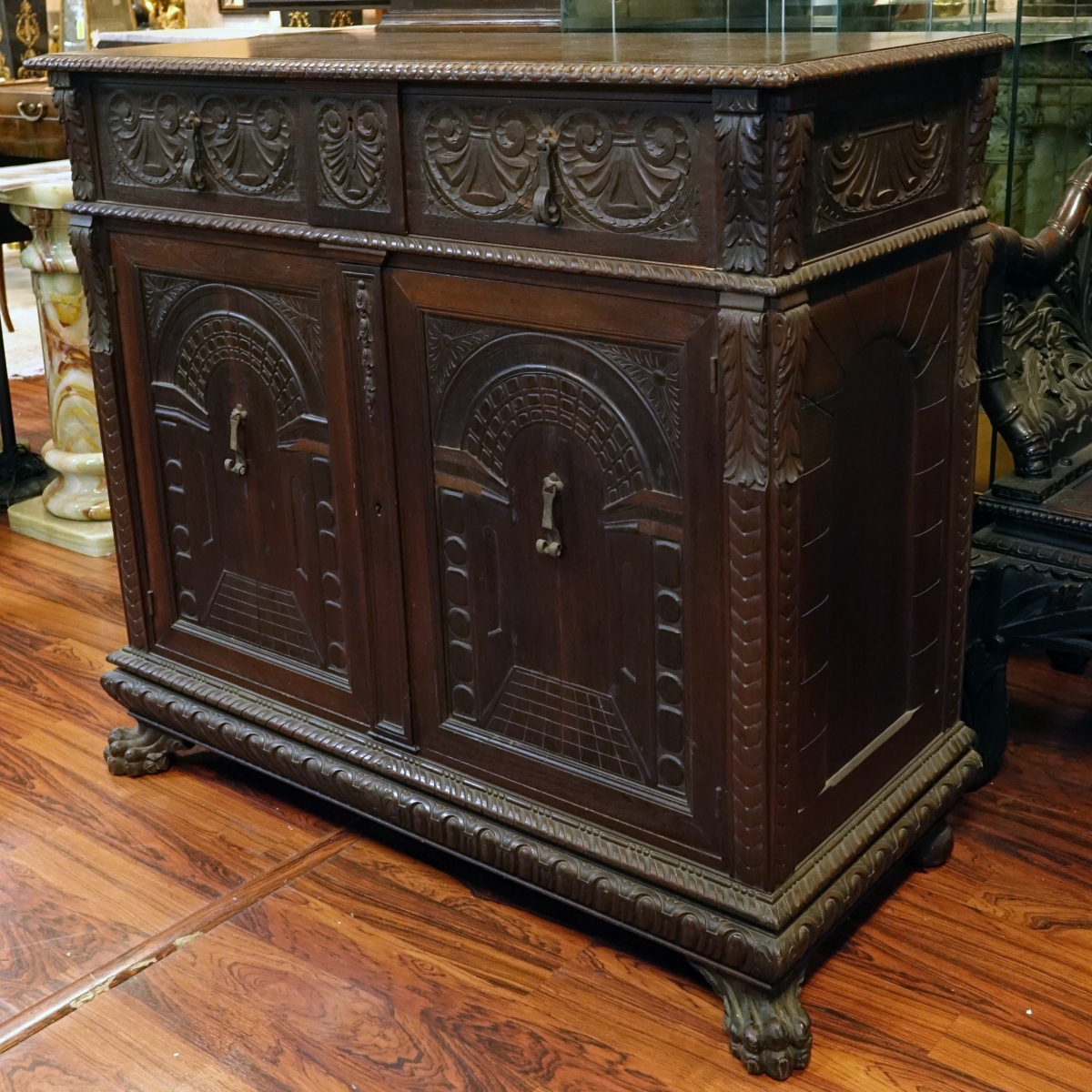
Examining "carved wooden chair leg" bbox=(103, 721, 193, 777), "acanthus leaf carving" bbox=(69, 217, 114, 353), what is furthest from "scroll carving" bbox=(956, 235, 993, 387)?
"carved wooden chair leg" bbox=(103, 721, 193, 777)

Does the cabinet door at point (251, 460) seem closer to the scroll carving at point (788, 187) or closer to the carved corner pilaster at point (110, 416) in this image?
the carved corner pilaster at point (110, 416)

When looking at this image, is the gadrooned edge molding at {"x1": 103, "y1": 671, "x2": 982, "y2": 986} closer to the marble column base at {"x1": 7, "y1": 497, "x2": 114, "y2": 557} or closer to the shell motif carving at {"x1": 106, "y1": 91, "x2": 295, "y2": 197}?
the shell motif carving at {"x1": 106, "y1": 91, "x2": 295, "y2": 197}

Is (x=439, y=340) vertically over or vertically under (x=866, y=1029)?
over

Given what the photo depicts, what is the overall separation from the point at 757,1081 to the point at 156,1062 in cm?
75

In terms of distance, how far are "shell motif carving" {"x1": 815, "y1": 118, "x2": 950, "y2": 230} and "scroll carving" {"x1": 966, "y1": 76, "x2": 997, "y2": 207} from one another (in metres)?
0.05

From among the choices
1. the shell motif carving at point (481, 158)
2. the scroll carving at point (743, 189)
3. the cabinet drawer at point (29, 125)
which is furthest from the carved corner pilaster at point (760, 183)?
the cabinet drawer at point (29, 125)

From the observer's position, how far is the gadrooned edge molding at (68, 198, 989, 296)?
5.14ft

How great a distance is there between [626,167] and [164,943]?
1249 millimetres

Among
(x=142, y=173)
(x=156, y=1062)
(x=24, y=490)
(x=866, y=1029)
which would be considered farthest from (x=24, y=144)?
(x=866, y=1029)

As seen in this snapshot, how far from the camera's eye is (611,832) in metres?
1.92

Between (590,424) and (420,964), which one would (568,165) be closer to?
(590,424)

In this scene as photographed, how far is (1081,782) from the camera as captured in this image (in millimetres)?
2383

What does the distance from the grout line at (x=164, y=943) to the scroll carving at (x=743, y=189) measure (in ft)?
3.90

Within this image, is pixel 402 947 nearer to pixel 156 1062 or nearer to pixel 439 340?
pixel 156 1062
